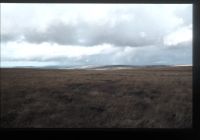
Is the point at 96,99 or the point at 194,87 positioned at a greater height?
the point at 194,87

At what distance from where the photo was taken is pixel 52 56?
2730 millimetres

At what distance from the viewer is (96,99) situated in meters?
2.95

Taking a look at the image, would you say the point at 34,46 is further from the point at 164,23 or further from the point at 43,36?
the point at 164,23

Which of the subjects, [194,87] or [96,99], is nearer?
[194,87]

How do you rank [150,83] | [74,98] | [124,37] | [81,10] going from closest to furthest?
1. [124,37]
2. [81,10]
3. [74,98]
4. [150,83]

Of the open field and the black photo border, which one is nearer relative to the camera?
the black photo border

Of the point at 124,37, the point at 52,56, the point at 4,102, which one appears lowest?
the point at 4,102

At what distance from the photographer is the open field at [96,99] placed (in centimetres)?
244

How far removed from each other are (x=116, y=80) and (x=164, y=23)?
115 cm

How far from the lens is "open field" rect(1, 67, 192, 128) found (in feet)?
8.00

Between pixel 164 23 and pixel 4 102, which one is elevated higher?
Result: pixel 164 23

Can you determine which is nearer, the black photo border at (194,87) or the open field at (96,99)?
the black photo border at (194,87)
